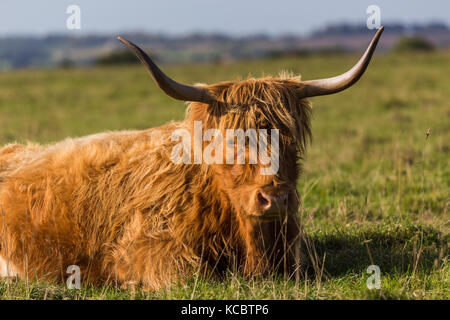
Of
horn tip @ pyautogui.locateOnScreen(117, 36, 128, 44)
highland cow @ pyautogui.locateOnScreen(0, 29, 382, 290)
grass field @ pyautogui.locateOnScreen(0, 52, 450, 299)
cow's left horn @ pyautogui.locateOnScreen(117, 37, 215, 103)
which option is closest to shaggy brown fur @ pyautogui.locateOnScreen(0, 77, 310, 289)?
highland cow @ pyautogui.locateOnScreen(0, 29, 382, 290)

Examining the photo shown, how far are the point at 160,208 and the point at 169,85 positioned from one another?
101 cm

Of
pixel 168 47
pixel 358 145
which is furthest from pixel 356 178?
pixel 168 47

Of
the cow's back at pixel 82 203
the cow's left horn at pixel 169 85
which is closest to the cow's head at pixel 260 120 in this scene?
the cow's left horn at pixel 169 85

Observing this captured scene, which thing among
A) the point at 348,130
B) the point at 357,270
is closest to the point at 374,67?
the point at 348,130

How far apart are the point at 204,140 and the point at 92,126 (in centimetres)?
1156

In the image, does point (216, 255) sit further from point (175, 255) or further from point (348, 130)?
point (348, 130)

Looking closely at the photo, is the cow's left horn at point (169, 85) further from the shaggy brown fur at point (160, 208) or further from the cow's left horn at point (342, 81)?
the cow's left horn at point (342, 81)

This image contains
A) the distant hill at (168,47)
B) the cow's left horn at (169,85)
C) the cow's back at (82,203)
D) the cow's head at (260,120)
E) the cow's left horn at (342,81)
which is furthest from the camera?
the distant hill at (168,47)

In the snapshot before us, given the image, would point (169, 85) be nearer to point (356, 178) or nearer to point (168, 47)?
point (356, 178)

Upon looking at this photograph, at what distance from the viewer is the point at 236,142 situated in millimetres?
3795

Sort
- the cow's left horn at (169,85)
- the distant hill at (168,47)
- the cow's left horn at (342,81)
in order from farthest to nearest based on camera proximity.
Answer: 1. the distant hill at (168,47)
2. the cow's left horn at (342,81)
3. the cow's left horn at (169,85)

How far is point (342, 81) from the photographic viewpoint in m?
3.97

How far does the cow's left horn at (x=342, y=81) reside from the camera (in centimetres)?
385

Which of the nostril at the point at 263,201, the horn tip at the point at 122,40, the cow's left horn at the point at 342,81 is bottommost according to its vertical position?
the nostril at the point at 263,201
